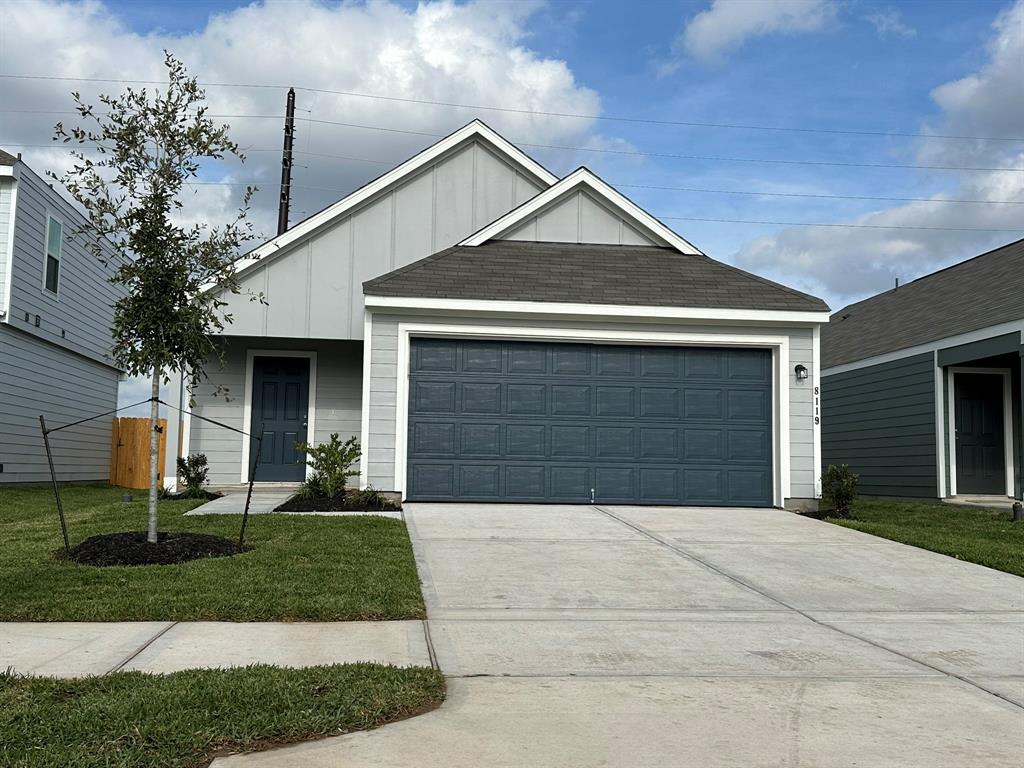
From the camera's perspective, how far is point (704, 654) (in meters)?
5.61

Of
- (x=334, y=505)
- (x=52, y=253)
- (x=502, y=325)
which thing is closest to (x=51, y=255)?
(x=52, y=253)

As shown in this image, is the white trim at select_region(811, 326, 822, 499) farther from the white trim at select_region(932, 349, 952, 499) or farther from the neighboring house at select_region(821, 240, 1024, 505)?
the white trim at select_region(932, 349, 952, 499)

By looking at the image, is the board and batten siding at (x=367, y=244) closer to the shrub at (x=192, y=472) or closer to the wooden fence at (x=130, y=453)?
the shrub at (x=192, y=472)

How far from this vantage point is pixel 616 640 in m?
5.91

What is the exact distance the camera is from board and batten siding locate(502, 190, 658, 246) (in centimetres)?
1459

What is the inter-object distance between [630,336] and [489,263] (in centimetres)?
242

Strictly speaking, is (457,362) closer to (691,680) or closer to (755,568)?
(755,568)

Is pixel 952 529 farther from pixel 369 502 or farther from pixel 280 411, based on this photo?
pixel 280 411

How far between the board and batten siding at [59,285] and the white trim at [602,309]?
5587mm

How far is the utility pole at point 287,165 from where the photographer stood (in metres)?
23.5

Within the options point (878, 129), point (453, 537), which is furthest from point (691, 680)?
point (878, 129)

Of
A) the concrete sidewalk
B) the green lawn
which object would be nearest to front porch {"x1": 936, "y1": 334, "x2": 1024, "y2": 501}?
the green lawn

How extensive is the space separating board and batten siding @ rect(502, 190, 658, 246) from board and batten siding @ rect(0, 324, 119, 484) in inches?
400

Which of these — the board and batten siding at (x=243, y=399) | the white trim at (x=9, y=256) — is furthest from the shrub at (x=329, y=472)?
the white trim at (x=9, y=256)
